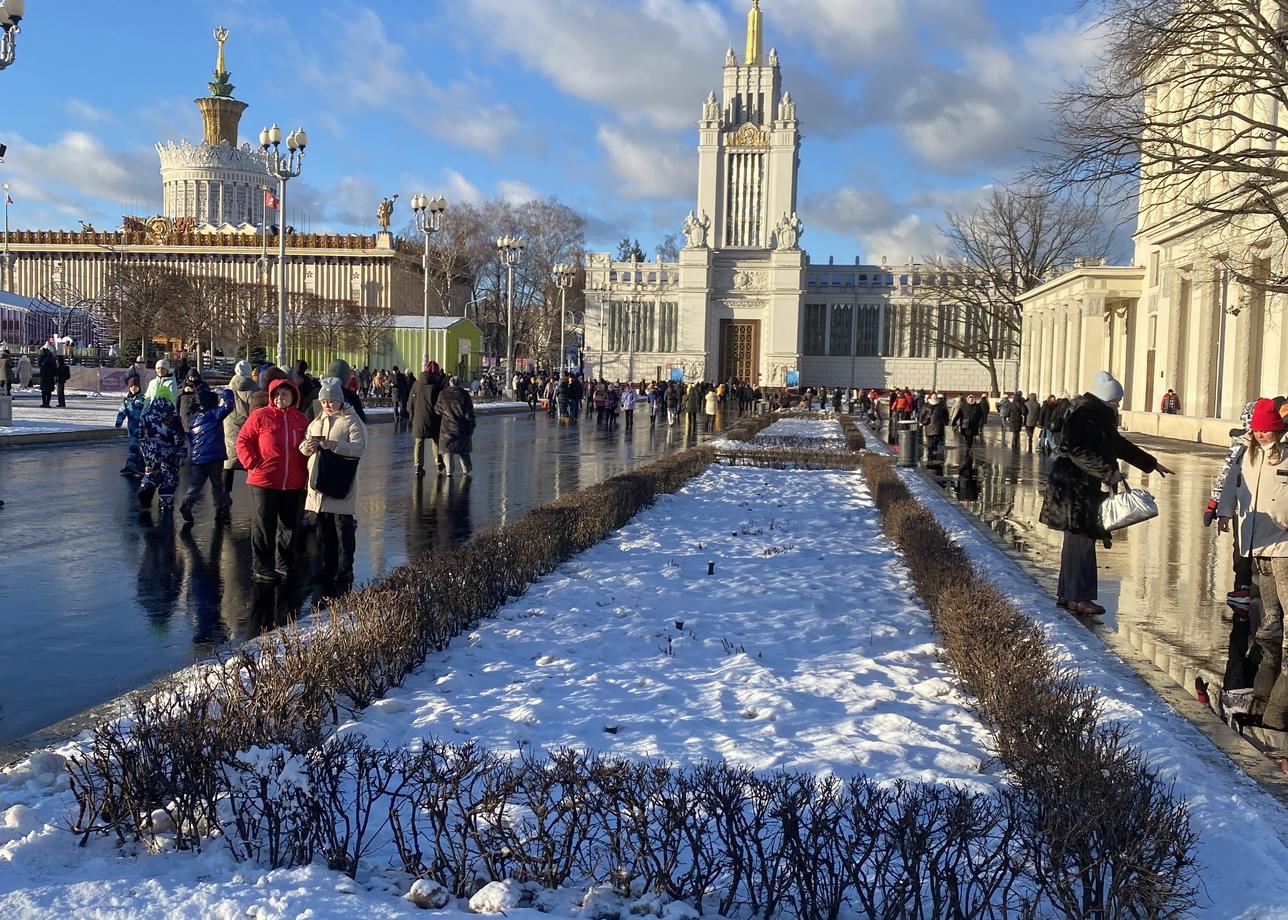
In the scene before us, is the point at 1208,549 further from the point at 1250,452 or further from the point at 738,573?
the point at 738,573

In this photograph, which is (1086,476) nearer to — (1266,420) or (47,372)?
(1266,420)

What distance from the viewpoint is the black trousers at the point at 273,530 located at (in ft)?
28.2

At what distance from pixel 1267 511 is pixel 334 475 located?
6.54 metres

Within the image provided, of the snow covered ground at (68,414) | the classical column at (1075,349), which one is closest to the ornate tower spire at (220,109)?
the snow covered ground at (68,414)

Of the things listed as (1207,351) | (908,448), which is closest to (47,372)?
(908,448)

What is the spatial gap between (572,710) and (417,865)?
71.8 inches

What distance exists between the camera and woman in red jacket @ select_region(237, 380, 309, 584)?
855 centimetres

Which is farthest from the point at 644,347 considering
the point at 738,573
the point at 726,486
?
the point at 738,573

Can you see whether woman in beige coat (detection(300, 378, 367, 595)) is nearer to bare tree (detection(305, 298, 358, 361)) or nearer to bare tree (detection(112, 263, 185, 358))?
bare tree (detection(112, 263, 185, 358))

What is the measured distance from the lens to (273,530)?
8.73 metres

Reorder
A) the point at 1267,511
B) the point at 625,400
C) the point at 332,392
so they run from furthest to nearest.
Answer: the point at 625,400 < the point at 332,392 < the point at 1267,511

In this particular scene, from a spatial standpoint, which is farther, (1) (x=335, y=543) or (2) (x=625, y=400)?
(2) (x=625, y=400)

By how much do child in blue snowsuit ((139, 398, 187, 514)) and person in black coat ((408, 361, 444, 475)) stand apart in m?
5.12

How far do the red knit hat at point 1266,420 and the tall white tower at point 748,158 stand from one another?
90339 millimetres
